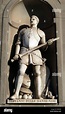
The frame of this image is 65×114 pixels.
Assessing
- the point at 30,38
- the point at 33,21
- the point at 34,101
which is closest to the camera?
the point at 34,101

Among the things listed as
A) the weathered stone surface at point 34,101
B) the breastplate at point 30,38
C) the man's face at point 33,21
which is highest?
the man's face at point 33,21

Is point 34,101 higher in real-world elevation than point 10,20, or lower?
lower

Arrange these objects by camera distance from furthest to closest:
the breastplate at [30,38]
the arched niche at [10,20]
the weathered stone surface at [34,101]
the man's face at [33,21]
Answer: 1. the man's face at [33,21]
2. the breastplate at [30,38]
3. the arched niche at [10,20]
4. the weathered stone surface at [34,101]

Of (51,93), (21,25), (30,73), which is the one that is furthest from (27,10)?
(51,93)

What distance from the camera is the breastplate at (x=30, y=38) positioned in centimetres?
1056

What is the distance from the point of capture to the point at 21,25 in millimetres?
11289

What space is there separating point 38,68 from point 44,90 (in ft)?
2.13

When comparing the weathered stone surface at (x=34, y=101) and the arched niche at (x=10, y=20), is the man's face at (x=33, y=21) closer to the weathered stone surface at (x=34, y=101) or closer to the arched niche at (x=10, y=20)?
the arched niche at (x=10, y=20)

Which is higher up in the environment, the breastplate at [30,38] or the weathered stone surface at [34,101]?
the breastplate at [30,38]

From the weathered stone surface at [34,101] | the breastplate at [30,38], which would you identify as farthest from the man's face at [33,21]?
the weathered stone surface at [34,101]

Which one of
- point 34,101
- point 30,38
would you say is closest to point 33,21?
point 30,38

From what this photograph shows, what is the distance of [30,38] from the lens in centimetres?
1062

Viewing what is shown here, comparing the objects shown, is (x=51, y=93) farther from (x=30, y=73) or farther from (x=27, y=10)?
(x=27, y=10)

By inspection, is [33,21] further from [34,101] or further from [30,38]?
[34,101]
